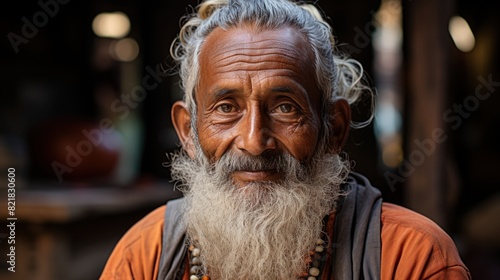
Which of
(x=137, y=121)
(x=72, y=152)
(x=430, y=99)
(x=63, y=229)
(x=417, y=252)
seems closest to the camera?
(x=417, y=252)

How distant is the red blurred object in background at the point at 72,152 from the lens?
18.1 ft

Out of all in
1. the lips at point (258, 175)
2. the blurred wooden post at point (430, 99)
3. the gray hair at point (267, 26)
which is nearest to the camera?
the lips at point (258, 175)

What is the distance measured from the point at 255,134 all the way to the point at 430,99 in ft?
8.82

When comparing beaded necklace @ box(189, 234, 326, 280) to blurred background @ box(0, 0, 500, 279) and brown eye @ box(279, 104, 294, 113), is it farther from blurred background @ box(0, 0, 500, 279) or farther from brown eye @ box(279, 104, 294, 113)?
blurred background @ box(0, 0, 500, 279)

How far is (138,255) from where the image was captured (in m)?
2.53

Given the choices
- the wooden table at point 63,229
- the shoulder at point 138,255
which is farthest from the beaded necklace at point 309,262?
the wooden table at point 63,229

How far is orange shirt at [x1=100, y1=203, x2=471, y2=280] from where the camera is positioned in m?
2.24

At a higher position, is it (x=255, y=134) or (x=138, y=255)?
(x=255, y=134)

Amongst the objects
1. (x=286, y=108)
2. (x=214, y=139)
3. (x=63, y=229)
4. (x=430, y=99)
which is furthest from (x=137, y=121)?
(x=286, y=108)

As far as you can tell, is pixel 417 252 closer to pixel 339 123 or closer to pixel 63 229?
pixel 339 123

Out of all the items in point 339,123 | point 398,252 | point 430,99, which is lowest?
point 398,252

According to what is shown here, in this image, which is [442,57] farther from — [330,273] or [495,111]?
[495,111]

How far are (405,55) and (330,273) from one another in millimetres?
4863

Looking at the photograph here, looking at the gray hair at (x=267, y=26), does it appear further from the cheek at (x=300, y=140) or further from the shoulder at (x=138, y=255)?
the shoulder at (x=138, y=255)
